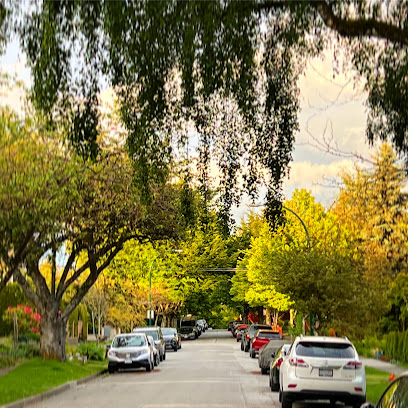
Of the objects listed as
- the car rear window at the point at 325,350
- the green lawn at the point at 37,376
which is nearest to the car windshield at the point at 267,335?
the green lawn at the point at 37,376

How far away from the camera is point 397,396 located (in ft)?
24.0

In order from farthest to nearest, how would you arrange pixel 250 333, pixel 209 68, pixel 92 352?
pixel 250 333, pixel 92 352, pixel 209 68

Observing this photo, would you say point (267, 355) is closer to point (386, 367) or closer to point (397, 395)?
point (386, 367)

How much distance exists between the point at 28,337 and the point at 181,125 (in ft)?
99.7

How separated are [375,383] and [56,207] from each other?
34.2ft

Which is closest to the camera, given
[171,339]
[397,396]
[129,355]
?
[397,396]

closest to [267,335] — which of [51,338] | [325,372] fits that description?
[51,338]

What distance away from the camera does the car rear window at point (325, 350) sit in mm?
17219

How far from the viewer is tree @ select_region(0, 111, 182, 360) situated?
20.0 metres

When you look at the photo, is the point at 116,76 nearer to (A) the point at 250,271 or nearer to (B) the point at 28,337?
(B) the point at 28,337

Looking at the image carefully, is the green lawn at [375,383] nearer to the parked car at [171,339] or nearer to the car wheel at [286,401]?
the car wheel at [286,401]

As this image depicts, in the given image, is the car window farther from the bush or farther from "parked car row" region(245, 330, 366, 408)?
the bush

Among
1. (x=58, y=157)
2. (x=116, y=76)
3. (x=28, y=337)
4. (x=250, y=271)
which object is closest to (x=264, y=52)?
(x=116, y=76)

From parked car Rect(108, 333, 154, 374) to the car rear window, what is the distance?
50.1ft
